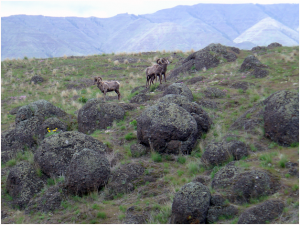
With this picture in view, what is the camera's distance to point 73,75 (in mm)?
30609

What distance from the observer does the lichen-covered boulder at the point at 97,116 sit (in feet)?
45.1

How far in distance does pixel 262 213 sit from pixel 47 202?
5870mm

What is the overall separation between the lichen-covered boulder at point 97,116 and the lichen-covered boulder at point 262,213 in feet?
28.2

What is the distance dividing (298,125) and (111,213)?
19.8 feet

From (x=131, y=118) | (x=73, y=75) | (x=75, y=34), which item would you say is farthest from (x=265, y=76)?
(x=75, y=34)

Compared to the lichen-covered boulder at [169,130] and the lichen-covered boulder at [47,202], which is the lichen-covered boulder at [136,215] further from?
the lichen-covered boulder at [169,130]

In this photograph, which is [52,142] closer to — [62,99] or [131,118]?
[131,118]

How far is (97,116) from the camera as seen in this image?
13820 mm

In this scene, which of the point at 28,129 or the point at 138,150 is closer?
the point at 138,150

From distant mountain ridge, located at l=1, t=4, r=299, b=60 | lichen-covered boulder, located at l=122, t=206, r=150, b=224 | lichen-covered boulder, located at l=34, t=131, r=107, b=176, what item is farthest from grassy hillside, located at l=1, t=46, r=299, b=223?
distant mountain ridge, located at l=1, t=4, r=299, b=60

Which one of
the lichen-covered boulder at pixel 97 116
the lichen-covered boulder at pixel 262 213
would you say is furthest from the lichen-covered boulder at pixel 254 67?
the lichen-covered boulder at pixel 262 213

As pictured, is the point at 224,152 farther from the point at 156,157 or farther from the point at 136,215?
the point at 136,215

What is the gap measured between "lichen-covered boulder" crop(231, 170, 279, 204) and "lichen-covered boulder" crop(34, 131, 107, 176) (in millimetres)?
5371

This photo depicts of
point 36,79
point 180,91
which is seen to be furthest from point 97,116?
point 36,79
